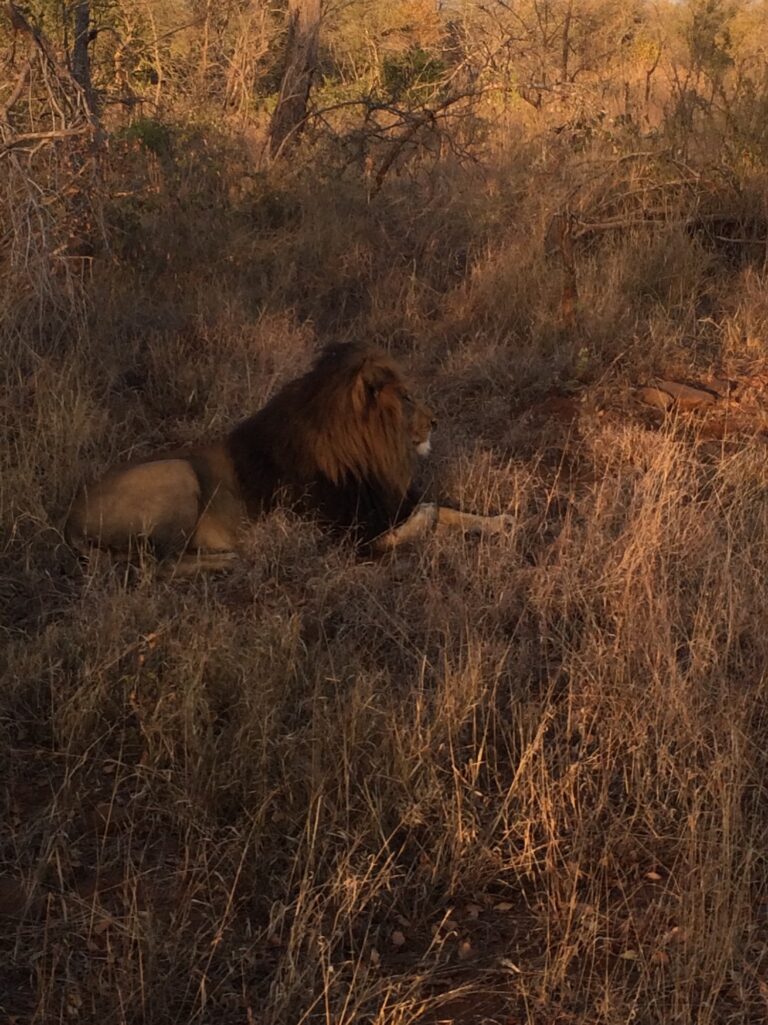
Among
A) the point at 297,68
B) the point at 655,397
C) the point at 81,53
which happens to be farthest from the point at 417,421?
the point at 297,68

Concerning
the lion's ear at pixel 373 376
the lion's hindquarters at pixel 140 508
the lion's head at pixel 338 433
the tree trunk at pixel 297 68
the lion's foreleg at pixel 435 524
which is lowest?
the lion's foreleg at pixel 435 524

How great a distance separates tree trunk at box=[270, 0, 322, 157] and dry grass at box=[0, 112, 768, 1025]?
568 centimetres

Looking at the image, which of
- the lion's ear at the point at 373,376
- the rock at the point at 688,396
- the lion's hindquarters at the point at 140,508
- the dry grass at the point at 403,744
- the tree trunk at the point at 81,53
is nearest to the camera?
the dry grass at the point at 403,744

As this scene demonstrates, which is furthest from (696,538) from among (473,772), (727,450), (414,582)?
(473,772)

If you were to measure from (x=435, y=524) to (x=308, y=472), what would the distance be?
631mm

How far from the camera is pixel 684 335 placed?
7.61 m

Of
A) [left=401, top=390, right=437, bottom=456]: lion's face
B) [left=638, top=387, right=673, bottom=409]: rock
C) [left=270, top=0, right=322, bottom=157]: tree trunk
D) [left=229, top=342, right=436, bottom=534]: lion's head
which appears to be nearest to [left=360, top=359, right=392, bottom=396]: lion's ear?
[left=229, top=342, right=436, bottom=534]: lion's head

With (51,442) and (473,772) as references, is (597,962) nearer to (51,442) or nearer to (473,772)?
(473,772)

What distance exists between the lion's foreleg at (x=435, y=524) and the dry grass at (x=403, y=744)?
13 cm

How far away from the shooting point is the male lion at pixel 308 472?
5.45 metres

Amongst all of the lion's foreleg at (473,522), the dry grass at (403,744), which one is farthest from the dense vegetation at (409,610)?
the lion's foreleg at (473,522)

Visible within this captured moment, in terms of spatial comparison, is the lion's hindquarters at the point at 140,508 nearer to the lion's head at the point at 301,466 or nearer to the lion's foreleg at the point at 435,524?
the lion's head at the point at 301,466

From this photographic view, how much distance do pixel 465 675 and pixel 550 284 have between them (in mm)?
4860

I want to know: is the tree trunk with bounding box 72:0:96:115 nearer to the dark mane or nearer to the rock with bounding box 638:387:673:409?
the dark mane
